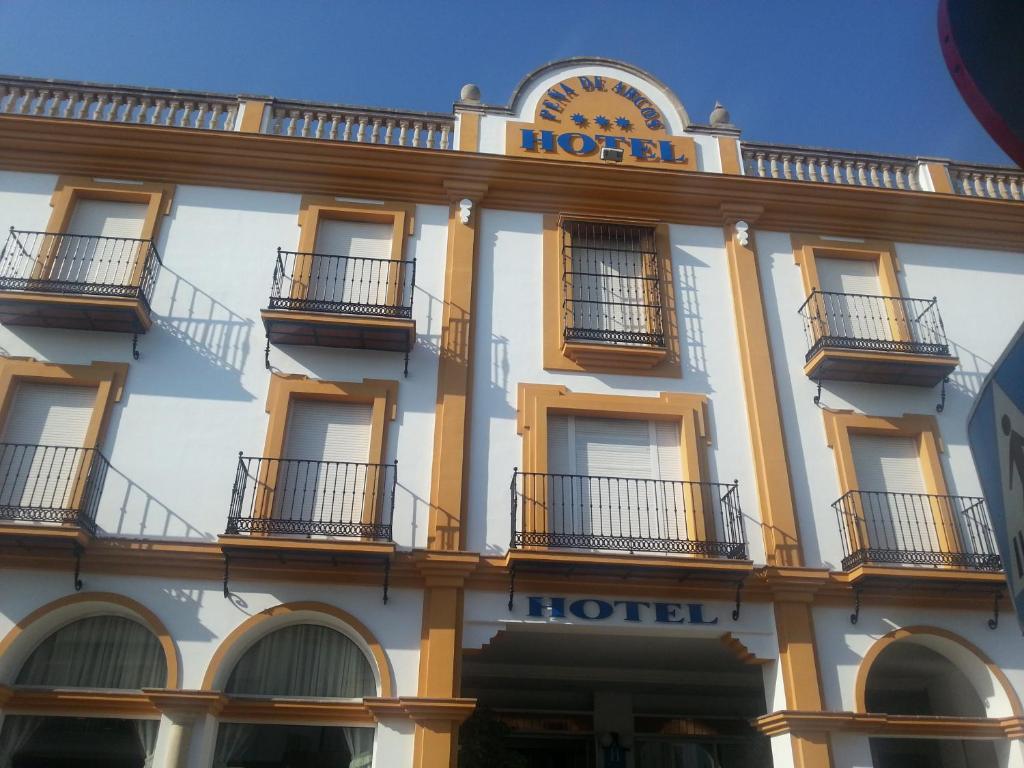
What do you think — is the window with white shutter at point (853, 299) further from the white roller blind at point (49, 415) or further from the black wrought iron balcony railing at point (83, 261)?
the white roller blind at point (49, 415)

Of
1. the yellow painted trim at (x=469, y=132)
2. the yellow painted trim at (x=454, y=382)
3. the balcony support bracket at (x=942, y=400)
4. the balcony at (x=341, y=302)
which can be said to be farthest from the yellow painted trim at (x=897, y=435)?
the yellow painted trim at (x=469, y=132)

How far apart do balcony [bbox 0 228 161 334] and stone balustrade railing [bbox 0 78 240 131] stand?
2184 mm

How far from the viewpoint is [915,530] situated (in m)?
11.1

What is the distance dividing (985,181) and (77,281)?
46.8ft

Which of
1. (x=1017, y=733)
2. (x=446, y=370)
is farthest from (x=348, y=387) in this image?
(x=1017, y=733)

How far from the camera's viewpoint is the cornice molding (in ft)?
40.7

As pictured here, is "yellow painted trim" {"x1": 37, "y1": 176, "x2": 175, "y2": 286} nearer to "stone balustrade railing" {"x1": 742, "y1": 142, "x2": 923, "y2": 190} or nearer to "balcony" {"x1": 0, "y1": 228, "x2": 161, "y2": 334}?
"balcony" {"x1": 0, "y1": 228, "x2": 161, "y2": 334}

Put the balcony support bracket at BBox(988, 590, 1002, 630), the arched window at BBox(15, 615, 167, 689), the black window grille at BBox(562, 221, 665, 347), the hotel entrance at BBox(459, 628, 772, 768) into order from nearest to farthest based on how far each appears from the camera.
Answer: the arched window at BBox(15, 615, 167, 689) < the balcony support bracket at BBox(988, 590, 1002, 630) < the black window grille at BBox(562, 221, 665, 347) < the hotel entrance at BBox(459, 628, 772, 768)

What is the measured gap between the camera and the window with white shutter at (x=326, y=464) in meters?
10.4

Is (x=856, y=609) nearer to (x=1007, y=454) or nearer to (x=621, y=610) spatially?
(x=621, y=610)

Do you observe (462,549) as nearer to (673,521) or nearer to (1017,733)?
(673,521)

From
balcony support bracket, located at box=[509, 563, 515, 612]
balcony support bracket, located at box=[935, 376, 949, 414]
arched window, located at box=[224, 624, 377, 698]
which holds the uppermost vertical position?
balcony support bracket, located at box=[935, 376, 949, 414]

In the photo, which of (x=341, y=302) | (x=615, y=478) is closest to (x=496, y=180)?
(x=341, y=302)

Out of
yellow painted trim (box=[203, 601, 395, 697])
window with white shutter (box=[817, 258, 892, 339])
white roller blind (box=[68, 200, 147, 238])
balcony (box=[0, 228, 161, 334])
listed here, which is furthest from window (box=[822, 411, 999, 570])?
white roller blind (box=[68, 200, 147, 238])
